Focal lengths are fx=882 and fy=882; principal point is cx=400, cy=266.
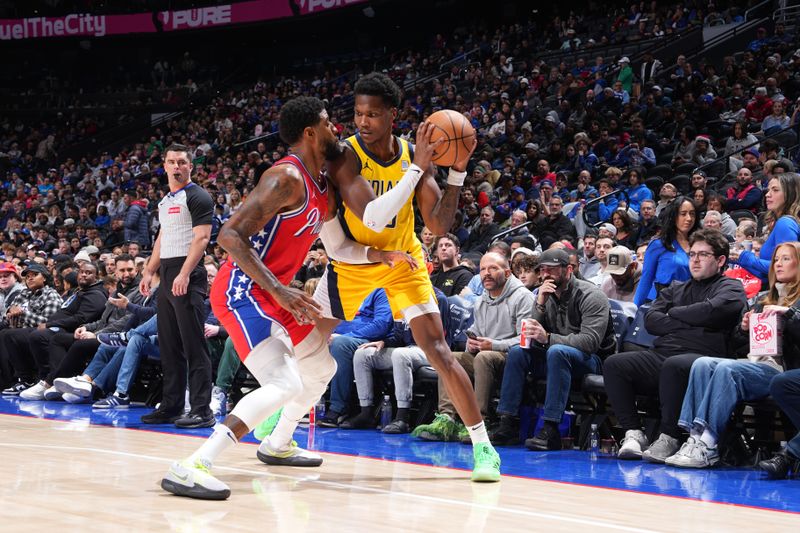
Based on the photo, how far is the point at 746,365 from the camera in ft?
16.9

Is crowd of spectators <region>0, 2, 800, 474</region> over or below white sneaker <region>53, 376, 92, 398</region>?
over

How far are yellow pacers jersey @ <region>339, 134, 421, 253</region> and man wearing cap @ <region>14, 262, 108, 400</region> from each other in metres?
5.47

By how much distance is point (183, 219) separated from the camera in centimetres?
675

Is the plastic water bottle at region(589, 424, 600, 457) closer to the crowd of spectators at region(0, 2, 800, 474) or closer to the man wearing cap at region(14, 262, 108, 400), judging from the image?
the crowd of spectators at region(0, 2, 800, 474)

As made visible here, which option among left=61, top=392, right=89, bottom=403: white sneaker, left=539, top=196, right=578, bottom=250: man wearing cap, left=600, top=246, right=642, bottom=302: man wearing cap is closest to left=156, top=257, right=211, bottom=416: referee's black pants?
left=61, top=392, right=89, bottom=403: white sneaker

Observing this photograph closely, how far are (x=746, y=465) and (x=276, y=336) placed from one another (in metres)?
3.12

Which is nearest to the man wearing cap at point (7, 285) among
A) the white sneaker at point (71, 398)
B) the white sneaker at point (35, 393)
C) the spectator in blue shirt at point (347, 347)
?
the white sneaker at point (35, 393)

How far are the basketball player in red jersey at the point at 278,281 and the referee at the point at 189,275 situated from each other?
2342 mm

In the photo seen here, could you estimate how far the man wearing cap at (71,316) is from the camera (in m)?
9.24

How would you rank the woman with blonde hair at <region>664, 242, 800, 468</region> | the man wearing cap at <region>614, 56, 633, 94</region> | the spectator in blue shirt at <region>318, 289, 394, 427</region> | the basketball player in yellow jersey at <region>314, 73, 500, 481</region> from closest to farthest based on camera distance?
the basketball player in yellow jersey at <region>314, 73, 500, 481</region> < the woman with blonde hair at <region>664, 242, 800, 468</region> < the spectator in blue shirt at <region>318, 289, 394, 427</region> < the man wearing cap at <region>614, 56, 633, 94</region>

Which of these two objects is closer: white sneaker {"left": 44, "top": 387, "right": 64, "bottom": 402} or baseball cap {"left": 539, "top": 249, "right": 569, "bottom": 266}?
baseball cap {"left": 539, "top": 249, "right": 569, "bottom": 266}

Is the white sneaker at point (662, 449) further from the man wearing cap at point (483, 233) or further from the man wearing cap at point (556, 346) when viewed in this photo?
the man wearing cap at point (483, 233)

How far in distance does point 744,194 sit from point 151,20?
21.6 metres

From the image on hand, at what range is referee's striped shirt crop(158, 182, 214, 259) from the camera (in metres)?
6.73
